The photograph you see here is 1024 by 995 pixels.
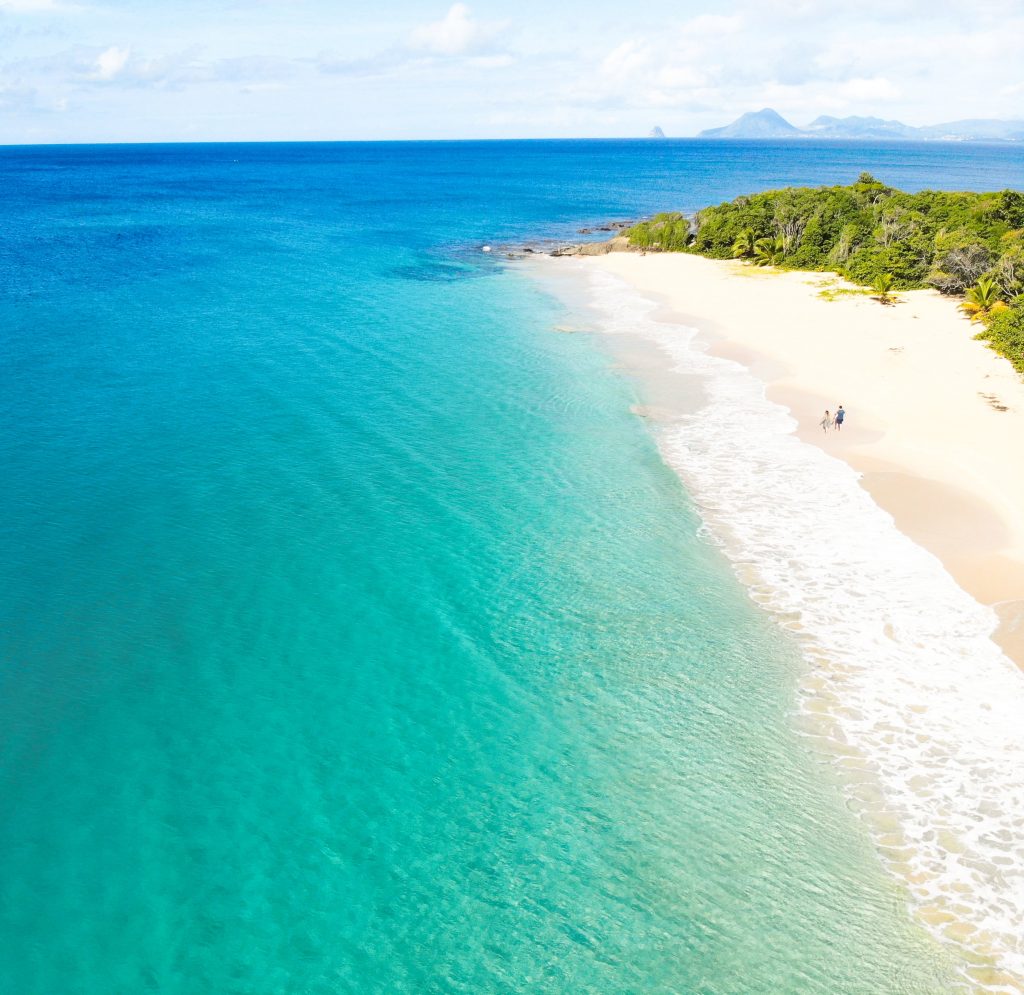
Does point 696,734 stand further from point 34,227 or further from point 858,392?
point 34,227

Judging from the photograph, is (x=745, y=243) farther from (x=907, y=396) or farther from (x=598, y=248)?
(x=907, y=396)

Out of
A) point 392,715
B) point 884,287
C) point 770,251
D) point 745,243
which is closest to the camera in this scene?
point 392,715

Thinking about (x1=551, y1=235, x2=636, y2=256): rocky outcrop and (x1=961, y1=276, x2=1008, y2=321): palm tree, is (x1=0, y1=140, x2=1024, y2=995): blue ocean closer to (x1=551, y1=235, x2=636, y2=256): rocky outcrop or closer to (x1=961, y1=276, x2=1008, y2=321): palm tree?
(x1=961, y1=276, x2=1008, y2=321): palm tree

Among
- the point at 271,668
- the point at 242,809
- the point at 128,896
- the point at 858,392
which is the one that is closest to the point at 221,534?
the point at 271,668

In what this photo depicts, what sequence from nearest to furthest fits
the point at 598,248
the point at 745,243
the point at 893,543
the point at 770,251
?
the point at 893,543, the point at 770,251, the point at 745,243, the point at 598,248

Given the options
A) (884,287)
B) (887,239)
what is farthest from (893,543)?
(887,239)
